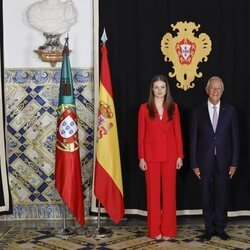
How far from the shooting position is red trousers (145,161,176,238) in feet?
15.7

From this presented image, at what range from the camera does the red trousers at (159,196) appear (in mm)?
4789

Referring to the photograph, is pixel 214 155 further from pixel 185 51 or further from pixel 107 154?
pixel 185 51

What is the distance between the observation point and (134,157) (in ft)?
17.6

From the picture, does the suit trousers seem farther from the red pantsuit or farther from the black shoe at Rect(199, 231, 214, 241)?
the red pantsuit

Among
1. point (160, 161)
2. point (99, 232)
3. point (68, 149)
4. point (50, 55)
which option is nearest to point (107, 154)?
point (68, 149)

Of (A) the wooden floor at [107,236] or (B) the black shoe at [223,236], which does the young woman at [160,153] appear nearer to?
(A) the wooden floor at [107,236]

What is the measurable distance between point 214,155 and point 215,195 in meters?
0.37

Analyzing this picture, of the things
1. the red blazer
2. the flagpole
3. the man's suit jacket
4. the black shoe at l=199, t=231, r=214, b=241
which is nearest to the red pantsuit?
the red blazer

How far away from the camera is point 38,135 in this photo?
5.38 meters

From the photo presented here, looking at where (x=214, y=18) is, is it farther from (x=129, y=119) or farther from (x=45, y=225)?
(x=45, y=225)

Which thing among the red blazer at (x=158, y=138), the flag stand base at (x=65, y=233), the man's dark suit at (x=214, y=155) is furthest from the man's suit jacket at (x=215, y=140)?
the flag stand base at (x=65, y=233)

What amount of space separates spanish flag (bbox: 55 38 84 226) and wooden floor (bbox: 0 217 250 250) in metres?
0.25

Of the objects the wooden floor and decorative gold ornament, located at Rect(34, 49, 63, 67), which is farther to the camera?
decorative gold ornament, located at Rect(34, 49, 63, 67)

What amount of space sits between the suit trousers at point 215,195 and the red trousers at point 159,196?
0.29 m
